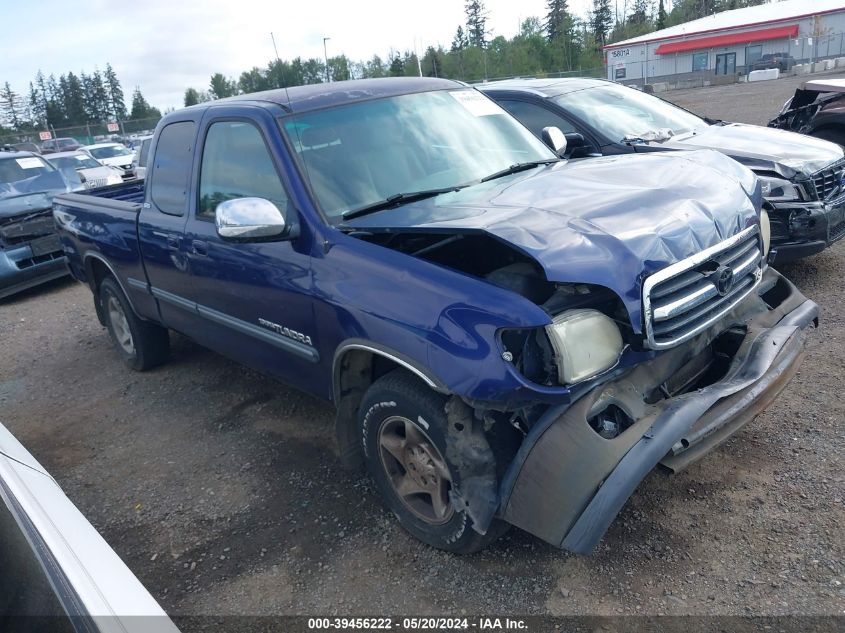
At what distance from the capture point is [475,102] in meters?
4.29

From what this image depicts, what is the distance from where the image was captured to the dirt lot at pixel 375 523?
8.95 ft

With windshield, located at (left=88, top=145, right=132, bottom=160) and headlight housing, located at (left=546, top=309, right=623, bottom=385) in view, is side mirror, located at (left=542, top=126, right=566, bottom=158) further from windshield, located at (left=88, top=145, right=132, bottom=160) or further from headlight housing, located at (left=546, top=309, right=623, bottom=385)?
windshield, located at (left=88, top=145, right=132, bottom=160)

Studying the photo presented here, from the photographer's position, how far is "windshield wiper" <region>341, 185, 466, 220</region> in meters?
3.27

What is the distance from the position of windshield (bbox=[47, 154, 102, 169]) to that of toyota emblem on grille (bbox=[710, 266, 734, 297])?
1169 centimetres

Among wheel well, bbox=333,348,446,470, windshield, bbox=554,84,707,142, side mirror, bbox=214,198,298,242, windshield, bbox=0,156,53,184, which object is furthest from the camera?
windshield, bbox=0,156,53,184

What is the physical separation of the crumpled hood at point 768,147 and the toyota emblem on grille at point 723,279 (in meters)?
3.13

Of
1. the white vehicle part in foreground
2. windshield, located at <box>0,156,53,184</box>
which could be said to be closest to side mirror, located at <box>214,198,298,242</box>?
the white vehicle part in foreground

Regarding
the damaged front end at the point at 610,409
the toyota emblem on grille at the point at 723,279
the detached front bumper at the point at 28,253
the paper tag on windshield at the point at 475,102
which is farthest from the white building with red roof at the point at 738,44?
the damaged front end at the point at 610,409

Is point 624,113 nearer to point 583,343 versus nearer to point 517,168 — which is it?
point 517,168

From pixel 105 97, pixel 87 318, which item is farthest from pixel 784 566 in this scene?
pixel 105 97

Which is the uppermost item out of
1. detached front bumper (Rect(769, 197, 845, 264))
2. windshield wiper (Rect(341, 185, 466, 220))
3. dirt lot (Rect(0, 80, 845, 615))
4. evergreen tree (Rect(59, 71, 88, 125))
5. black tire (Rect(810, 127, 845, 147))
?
Result: evergreen tree (Rect(59, 71, 88, 125))

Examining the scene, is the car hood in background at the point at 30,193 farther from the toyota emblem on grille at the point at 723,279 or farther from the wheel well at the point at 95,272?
the toyota emblem on grille at the point at 723,279

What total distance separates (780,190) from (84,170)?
13.8 meters

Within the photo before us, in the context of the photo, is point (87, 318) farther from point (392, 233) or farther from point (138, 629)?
point (138, 629)
